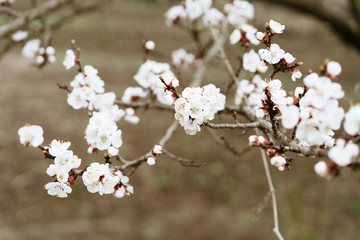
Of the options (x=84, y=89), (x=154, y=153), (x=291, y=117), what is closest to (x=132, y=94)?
(x=84, y=89)

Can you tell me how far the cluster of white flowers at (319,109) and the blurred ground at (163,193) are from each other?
2.02 meters

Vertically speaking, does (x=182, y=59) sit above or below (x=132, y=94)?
below

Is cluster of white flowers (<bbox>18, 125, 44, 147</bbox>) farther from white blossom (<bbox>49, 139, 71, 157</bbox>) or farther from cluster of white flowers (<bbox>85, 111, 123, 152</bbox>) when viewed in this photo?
cluster of white flowers (<bbox>85, 111, 123, 152</bbox>)

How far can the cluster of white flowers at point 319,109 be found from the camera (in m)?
Answer: 0.97

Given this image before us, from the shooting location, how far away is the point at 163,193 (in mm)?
4801

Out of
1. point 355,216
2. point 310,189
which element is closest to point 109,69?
point 310,189

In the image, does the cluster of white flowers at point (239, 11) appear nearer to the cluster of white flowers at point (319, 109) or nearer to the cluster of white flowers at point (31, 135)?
the cluster of white flowers at point (319, 109)

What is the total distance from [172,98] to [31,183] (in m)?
4.11

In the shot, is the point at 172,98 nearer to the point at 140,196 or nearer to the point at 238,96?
the point at 238,96

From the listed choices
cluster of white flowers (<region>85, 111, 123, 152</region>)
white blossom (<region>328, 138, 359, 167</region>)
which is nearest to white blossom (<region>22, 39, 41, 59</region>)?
cluster of white flowers (<region>85, 111, 123, 152</region>)

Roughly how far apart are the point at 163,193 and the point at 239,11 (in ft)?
10.1

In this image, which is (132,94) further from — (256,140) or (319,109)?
(319,109)

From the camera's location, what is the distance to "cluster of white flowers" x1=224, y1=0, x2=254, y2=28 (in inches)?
97.1

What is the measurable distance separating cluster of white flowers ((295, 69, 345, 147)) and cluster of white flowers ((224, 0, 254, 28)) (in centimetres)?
160
